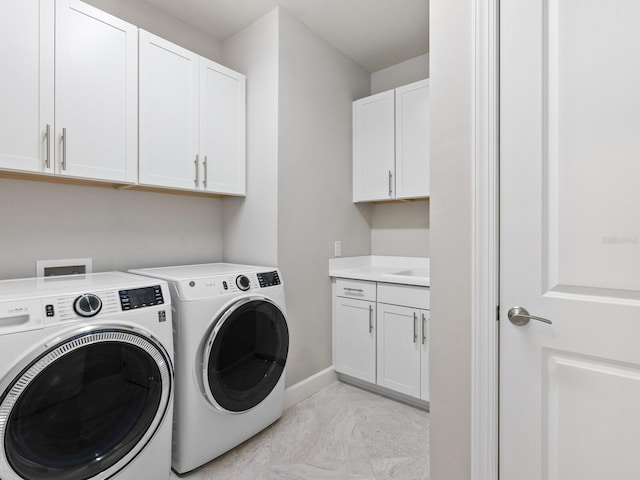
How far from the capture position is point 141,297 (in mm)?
1482

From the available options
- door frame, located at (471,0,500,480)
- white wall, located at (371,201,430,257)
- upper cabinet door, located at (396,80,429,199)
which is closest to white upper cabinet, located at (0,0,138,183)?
door frame, located at (471,0,500,480)

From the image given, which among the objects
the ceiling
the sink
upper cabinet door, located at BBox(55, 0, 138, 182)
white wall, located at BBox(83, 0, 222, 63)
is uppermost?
the ceiling

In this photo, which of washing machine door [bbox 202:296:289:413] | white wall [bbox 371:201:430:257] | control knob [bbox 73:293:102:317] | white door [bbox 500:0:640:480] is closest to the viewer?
white door [bbox 500:0:640:480]

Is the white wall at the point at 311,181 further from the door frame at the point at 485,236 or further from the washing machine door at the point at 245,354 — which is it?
the door frame at the point at 485,236

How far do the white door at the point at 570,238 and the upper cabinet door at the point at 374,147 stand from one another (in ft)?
5.16

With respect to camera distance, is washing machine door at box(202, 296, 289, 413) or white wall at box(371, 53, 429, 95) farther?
white wall at box(371, 53, 429, 95)

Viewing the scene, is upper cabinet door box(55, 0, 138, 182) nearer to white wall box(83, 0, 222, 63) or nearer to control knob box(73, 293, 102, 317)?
white wall box(83, 0, 222, 63)

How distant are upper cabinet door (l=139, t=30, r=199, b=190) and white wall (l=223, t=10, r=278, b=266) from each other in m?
0.40

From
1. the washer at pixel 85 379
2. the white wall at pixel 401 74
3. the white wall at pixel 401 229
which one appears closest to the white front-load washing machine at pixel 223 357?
the washer at pixel 85 379

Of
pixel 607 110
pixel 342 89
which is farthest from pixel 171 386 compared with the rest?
pixel 342 89

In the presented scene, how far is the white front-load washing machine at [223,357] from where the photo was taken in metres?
1.63

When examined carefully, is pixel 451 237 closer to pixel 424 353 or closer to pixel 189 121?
pixel 424 353

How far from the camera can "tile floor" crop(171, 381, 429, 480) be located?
1691 mm

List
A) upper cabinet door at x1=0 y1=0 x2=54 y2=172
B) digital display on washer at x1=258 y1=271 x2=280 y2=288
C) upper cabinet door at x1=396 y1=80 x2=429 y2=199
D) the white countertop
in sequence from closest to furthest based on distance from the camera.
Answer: upper cabinet door at x1=0 y1=0 x2=54 y2=172, digital display on washer at x1=258 y1=271 x2=280 y2=288, the white countertop, upper cabinet door at x1=396 y1=80 x2=429 y2=199
